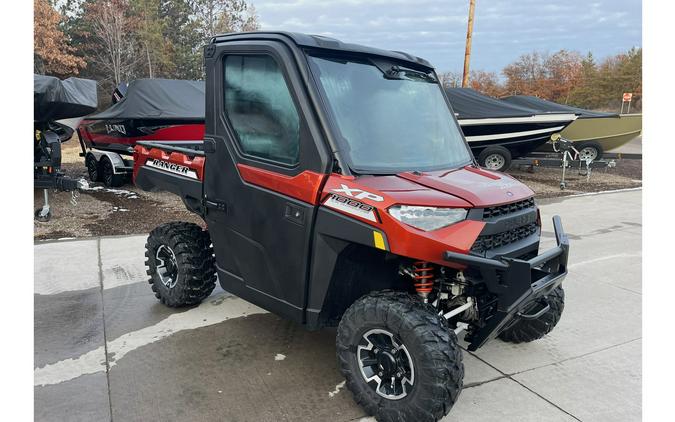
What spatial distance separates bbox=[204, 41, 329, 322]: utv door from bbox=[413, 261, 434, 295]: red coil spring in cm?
66

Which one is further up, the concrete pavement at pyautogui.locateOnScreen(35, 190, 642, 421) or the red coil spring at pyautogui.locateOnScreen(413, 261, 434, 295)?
the red coil spring at pyautogui.locateOnScreen(413, 261, 434, 295)

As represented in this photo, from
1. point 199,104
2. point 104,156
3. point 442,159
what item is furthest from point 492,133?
point 442,159

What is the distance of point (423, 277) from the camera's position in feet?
9.93

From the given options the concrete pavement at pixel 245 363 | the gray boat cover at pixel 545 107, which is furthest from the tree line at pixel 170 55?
the concrete pavement at pixel 245 363

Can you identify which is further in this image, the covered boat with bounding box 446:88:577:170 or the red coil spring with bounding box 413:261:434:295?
the covered boat with bounding box 446:88:577:170

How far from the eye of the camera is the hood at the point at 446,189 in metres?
2.83

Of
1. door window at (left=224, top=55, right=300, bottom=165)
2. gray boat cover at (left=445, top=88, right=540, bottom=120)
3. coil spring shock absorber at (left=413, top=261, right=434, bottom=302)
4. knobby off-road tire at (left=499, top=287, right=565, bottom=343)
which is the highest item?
gray boat cover at (left=445, top=88, right=540, bottom=120)

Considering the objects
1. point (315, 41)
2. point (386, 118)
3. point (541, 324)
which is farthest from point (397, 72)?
point (541, 324)

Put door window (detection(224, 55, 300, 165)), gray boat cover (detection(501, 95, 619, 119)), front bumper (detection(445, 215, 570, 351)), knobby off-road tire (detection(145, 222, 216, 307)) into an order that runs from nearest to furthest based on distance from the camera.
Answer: front bumper (detection(445, 215, 570, 351))
door window (detection(224, 55, 300, 165))
knobby off-road tire (detection(145, 222, 216, 307))
gray boat cover (detection(501, 95, 619, 119))

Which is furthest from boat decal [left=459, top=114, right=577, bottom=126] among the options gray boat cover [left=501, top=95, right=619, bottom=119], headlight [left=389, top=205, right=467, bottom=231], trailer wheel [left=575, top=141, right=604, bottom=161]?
headlight [left=389, top=205, right=467, bottom=231]

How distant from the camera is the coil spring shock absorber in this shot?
3018mm

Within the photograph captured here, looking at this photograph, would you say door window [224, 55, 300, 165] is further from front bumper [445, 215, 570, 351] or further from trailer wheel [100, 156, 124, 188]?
trailer wheel [100, 156, 124, 188]

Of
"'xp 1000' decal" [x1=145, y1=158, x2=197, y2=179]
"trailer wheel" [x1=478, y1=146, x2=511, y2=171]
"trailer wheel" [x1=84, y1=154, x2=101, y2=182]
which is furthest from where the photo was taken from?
"trailer wheel" [x1=478, y1=146, x2=511, y2=171]

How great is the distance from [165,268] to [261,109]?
202 cm
